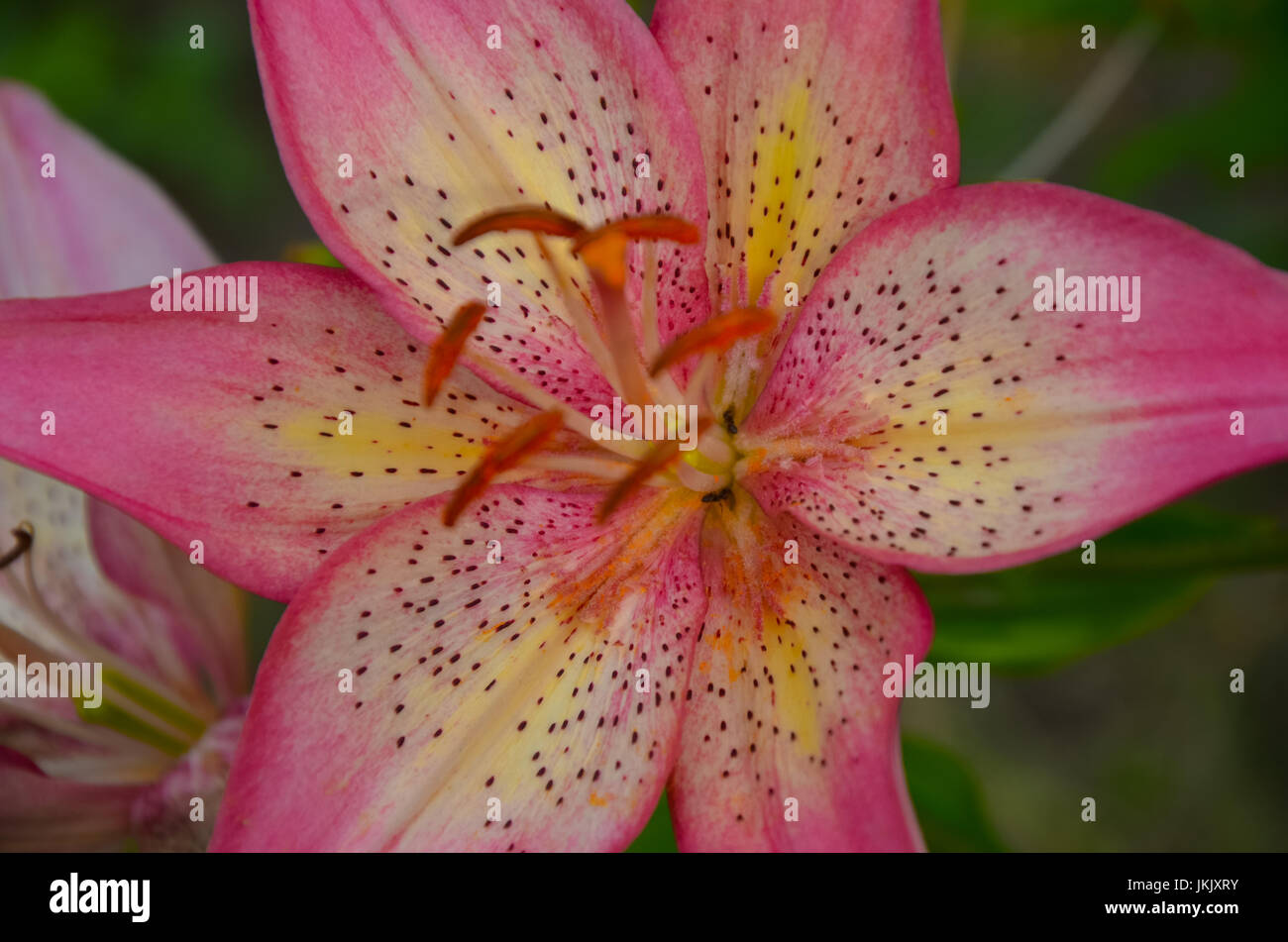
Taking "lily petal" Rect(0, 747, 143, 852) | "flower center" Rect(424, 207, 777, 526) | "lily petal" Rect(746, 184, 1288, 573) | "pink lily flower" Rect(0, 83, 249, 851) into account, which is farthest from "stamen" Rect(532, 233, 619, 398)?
"lily petal" Rect(0, 747, 143, 852)

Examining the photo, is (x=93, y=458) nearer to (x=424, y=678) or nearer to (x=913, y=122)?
(x=424, y=678)

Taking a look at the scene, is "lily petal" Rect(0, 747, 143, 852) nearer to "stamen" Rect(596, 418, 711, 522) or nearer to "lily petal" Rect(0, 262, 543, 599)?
"lily petal" Rect(0, 262, 543, 599)

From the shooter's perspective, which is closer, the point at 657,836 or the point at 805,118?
the point at 805,118

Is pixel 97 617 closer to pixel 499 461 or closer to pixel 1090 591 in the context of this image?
pixel 499 461

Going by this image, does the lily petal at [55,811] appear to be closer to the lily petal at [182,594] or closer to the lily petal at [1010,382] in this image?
the lily petal at [182,594]

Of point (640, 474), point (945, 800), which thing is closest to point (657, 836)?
point (945, 800)

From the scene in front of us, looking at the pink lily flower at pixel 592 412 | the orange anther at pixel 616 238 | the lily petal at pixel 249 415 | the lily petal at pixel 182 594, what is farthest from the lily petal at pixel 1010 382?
the lily petal at pixel 182 594
